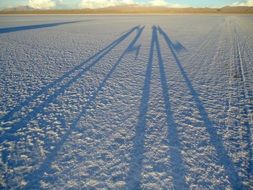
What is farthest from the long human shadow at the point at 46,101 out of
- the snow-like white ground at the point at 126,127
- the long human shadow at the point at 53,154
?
the long human shadow at the point at 53,154

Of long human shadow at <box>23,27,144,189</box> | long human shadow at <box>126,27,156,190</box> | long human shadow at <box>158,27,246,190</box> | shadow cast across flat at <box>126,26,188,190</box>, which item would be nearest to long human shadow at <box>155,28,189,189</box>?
shadow cast across flat at <box>126,26,188,190</box>

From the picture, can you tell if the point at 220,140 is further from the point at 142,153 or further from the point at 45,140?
the point at 45,140

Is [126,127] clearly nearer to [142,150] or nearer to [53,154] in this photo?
[142,150]

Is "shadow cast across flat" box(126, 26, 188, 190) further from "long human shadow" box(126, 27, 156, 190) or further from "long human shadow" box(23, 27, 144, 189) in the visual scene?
"long human shadow" box(23, 27, 144, 189)

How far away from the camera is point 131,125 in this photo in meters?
4.47

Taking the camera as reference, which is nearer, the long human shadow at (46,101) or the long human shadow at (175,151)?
the long human shadow at (175,151)

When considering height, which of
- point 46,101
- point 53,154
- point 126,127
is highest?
point 46,101

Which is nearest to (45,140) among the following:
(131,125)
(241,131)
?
(131,125)

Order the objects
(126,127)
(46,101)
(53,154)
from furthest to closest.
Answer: (46,101), (126,127), (53,154)

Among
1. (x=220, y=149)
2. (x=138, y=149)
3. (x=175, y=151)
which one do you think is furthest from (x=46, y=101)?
(x=220, y=149)

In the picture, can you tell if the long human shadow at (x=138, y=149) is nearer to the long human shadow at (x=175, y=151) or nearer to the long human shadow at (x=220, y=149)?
the long human shadow at (x=175, y=151)

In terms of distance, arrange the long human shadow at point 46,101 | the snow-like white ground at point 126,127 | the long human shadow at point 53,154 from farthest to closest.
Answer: the long human shadow at point 46,101 → the snow-like white ground at point 126,127 → the long human shadow at point 53,154

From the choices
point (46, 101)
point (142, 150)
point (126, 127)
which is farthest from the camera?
point (46, 101)

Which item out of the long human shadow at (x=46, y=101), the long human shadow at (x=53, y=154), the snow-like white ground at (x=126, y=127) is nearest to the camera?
the long human shadow at (x=53, y=154)
